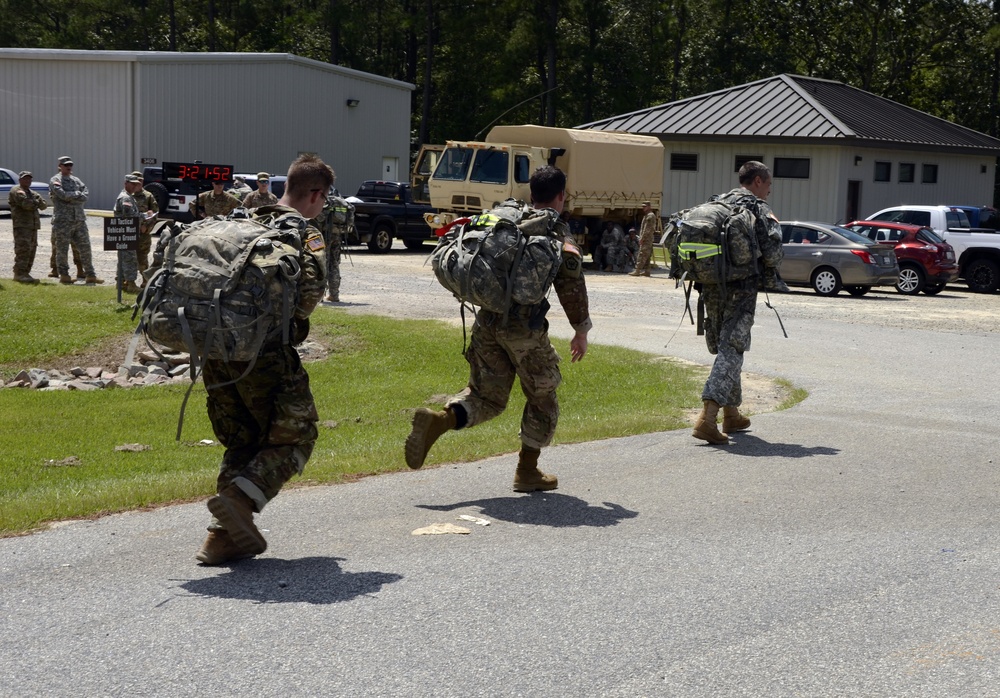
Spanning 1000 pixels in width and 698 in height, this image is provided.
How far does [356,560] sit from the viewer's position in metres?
5.63

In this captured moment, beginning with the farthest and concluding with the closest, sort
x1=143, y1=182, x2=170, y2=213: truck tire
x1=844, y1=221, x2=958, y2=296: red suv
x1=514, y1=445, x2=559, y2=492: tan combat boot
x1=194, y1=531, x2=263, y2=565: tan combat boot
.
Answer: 1. x1=143, y1=182, x2=170, y2=213: truck tire
2. x1=844, y1=221, x2=958, y2=296: red suv
3. x1=514, y1=445, x2=559, y2=492: tan combat boot
4. x1=194, y1=531, x2=263, y2=565: tan combat boot

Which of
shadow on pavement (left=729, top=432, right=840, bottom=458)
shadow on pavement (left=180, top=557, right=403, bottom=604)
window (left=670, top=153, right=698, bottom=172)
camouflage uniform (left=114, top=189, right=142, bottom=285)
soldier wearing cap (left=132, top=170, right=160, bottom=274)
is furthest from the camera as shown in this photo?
window (left=670, top=153, right=698, bottom=172)

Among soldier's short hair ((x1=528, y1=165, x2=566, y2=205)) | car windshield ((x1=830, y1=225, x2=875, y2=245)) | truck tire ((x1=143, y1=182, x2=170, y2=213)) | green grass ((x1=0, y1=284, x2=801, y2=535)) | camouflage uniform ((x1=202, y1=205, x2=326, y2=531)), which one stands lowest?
green grass ((x1=0, y1=284, x2=801, y2=535))

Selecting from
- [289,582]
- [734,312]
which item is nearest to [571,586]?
[289,582]

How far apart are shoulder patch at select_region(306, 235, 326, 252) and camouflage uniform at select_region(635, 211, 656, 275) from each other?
21600 mm

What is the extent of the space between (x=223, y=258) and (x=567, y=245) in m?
2.05

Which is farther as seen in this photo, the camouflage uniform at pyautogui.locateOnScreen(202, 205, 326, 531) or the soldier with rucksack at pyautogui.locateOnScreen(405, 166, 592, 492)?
the soldier with rucksack at pyautogui.locateOnScreen(405, 166, 592, 492)

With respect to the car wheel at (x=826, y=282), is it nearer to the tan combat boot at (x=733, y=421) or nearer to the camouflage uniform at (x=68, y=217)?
the camouflage uniform at (x=68, y=217)

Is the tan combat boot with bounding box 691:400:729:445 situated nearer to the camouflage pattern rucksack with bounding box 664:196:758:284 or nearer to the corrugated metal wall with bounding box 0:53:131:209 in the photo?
the camouflage pattern rucksack with bounding box 664:196:758:284

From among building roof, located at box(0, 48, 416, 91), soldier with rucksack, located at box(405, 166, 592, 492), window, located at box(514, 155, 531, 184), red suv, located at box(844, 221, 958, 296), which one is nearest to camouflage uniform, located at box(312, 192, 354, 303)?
window, located at box(514, 155, 531, 184)

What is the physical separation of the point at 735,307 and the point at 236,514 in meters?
4.45

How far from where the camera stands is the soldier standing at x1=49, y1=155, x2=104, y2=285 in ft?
63.8

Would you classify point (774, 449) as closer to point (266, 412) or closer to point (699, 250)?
point (699, 250)

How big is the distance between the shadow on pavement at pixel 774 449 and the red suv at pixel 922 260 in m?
16.8
